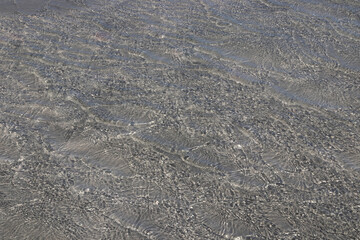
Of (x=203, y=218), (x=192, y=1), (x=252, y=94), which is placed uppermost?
(x=192, y=1)

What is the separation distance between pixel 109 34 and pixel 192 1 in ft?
2.76

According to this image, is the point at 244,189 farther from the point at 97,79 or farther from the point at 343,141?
the point at 97,79

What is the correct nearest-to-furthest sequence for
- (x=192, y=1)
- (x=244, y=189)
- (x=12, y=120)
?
(x=244, y=189), (x=12, y=120), (x=192, y=1)

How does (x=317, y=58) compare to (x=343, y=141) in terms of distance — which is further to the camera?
(x=317, y=58)

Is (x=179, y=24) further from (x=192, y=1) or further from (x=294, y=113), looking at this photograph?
(x=294, y=113)

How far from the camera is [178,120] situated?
2367 millimetres

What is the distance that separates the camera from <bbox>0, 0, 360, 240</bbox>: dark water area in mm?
1887

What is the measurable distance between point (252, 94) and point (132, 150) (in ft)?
2.78

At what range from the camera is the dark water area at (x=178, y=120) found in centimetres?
189

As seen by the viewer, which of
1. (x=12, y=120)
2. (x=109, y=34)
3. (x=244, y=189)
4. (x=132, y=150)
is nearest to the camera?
(x=244, y=189)

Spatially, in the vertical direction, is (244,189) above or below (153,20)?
below

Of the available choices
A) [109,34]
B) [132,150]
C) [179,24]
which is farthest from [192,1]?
[132,150]

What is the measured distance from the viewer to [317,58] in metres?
2.91

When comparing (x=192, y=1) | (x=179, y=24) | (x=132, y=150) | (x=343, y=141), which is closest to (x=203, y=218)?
(x=132, y=150)
